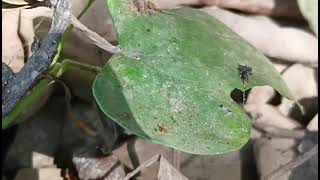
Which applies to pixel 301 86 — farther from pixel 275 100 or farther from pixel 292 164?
pixel 292 164

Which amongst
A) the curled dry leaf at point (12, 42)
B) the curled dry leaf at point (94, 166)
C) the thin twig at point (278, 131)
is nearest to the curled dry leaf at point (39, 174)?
the curled dry leaf at point (94, 166)

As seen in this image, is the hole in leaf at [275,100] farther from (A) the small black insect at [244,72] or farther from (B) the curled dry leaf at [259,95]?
(A) the small black insect at [244,72]

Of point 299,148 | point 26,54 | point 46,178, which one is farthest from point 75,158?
point 299,148

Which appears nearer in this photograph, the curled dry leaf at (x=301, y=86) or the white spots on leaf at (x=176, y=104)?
the white spots on leaf at (x=176, y=104)

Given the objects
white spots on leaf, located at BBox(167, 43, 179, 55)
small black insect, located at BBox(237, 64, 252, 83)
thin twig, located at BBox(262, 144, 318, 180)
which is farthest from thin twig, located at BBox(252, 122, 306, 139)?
white spots on leaf, located at BBox(167, 43, 179, 55)

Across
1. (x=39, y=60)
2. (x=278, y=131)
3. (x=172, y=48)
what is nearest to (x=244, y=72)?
(x=172, y=48)

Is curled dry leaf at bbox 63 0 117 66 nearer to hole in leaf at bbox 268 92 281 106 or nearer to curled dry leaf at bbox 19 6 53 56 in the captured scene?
curled dry leaf at bbox 19 6 53 56

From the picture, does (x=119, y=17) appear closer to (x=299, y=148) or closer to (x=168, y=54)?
(x=168, y=54)
